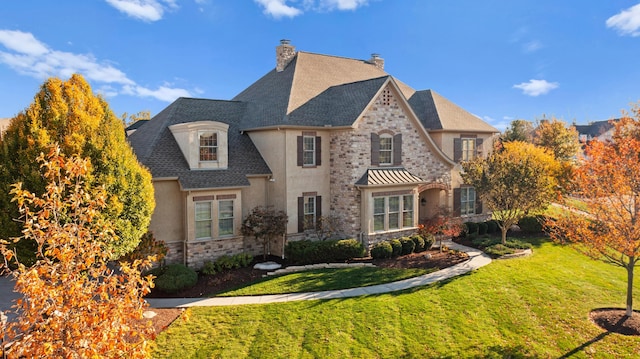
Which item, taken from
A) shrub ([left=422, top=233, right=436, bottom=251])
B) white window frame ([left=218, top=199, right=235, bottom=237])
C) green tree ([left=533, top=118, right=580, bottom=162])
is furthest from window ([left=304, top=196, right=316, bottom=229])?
green tree ([left=533, top=118, right=580, bottom=162])

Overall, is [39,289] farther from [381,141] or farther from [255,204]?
[381,141]

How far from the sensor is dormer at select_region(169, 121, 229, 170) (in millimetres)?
Answer: 20656

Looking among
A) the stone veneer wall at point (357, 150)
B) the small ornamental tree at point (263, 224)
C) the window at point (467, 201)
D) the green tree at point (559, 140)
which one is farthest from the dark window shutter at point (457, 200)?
the green tree at point (559, 140)

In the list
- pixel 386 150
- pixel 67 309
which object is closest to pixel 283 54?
pixel 386 150

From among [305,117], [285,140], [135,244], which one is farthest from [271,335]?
[305,117]

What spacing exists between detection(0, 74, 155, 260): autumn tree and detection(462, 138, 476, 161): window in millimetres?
21556

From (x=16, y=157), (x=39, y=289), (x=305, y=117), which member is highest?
(x=305, y=117)

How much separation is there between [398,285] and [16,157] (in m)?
14.4

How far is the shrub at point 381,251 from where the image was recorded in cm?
2178

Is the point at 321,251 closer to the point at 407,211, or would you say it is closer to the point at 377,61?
the point at 407,211

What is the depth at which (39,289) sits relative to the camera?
19.3 feet

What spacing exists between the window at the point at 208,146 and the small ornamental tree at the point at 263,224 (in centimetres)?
345

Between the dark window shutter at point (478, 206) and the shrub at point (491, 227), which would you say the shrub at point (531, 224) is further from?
the dark window shutter at point (478, 206)

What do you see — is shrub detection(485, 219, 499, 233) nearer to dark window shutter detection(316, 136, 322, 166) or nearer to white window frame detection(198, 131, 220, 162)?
dark window shutter detection(316, 136, 322, 166)
